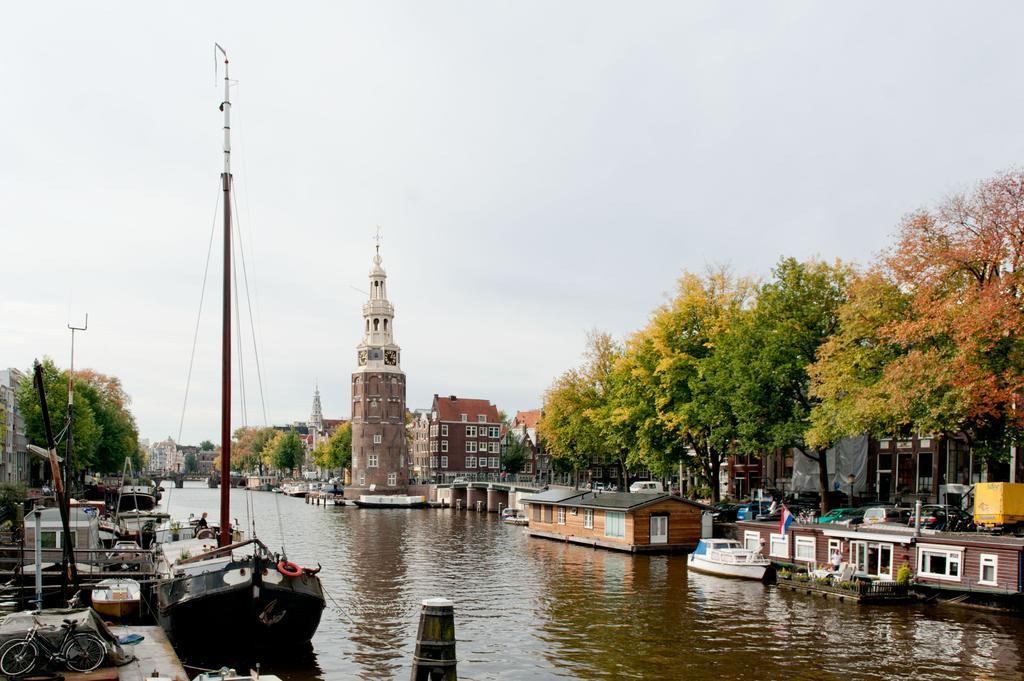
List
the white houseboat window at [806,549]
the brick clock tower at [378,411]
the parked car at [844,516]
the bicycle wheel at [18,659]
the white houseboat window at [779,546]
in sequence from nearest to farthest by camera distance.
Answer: the bicycle wheel at [18,659] → the white houseboat window at [806,549] → the white houseboat window at [779,546] → the parked car at [844,516] → the brick clock tower at [378,411]

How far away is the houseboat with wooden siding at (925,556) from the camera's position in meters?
35.2

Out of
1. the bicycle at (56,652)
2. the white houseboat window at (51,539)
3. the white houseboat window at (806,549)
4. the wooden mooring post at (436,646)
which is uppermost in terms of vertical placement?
the wooden mooring post at (436,646)

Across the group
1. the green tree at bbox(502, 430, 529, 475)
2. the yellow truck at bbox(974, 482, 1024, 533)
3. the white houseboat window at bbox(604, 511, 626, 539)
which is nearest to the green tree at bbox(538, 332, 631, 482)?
the white houseboat window at bbox(604, 511, 626, 539)

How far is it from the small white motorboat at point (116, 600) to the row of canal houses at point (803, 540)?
1190 inches

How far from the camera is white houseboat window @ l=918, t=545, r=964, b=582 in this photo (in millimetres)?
37125

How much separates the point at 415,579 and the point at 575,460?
168 ft

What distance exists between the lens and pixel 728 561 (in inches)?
1727

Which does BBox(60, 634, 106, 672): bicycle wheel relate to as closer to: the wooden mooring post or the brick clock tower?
the wooden mooring post

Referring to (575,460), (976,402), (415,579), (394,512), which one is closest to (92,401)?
(394,512)

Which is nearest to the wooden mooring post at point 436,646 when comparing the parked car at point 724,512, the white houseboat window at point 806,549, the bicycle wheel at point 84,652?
the bicycle wheel at point 84,652

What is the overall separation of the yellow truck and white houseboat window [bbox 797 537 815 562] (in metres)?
8.82

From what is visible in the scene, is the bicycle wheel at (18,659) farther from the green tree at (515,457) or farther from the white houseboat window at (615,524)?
the green tree at (515,457)

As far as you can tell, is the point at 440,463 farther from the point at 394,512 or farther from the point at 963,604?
the point at 963,604

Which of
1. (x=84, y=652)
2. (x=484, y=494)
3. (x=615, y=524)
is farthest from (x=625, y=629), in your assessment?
(x=484, y=494)
